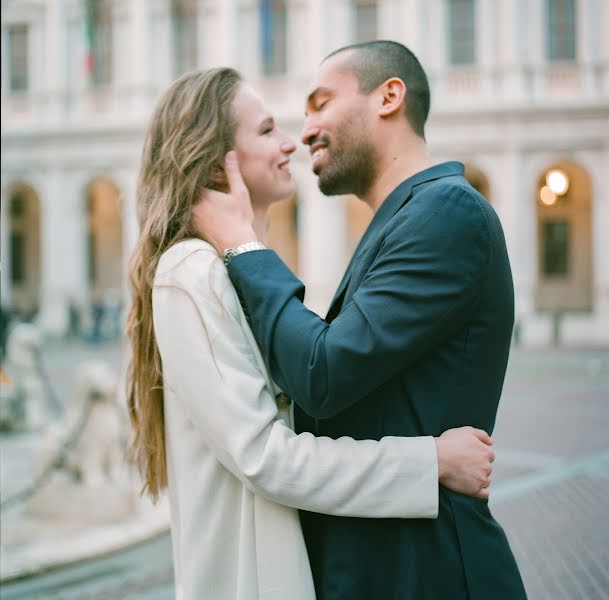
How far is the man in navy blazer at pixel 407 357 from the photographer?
64.2 inches

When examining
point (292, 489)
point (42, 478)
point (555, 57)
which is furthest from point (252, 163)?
point (555, 57)

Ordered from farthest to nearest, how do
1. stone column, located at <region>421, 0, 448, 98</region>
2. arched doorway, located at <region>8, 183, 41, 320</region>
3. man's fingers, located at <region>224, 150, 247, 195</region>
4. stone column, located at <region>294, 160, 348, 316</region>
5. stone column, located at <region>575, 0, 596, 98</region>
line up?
arched doorway, located at <region>8, 183, 41, 320</region>, stone column, located at <region>294, 160, 348, 316</region>, stone column, located at <region>421, 0, 448, 98</region>, stone column, located at <region>575, 0, 596, 98</region>, man's fingers, located at <region>224, 150, 247, 195</region>

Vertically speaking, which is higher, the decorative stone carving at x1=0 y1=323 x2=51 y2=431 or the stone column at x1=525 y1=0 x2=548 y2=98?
the stone column at x1=525 y1=0 x2=548 y2=98

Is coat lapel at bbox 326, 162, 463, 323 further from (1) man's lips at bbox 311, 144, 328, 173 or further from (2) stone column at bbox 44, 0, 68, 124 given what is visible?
(2) stone column at bbox 44, 0, 68, 124

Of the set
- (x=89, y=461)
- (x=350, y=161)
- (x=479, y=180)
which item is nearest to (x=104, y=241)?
(x=479, y=180)

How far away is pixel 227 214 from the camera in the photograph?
1897 millimetres

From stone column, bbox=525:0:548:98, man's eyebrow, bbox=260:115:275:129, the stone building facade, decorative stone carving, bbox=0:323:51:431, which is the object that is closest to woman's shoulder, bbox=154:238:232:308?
man's eyebrow, bbox=260:115:275:129

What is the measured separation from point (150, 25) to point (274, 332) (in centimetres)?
2943

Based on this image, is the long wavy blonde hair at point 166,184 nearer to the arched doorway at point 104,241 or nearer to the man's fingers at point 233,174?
the man's fingers at point 233,174

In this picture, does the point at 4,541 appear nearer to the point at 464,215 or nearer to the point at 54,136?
the point at 464,215

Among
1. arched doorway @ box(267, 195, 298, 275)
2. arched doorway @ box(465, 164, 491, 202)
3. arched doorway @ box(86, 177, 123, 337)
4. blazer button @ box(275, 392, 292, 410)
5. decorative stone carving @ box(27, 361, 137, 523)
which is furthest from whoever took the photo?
arched doorway @ box(86, 177, 123, 337)

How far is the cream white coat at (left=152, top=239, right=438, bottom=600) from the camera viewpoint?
1.67 metres

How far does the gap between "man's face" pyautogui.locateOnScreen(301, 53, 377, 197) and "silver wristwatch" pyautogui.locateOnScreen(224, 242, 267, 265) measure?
30cm

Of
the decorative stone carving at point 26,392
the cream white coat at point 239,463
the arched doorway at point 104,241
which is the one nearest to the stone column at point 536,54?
the arched doorway at point 104,241
